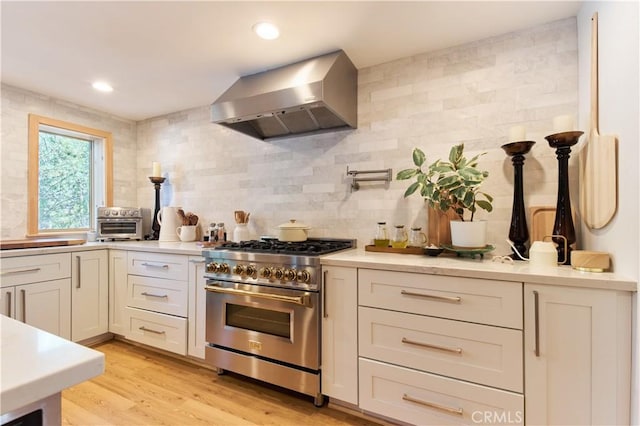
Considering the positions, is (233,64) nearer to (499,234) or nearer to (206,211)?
(206,211)

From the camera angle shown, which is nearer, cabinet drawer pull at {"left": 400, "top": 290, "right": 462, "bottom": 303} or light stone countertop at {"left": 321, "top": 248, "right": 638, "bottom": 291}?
light stone countertop at {"left": 321, "top": 248, "right": 638, "bottom": 291}

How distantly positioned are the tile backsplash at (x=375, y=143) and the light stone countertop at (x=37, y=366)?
1.92 metres

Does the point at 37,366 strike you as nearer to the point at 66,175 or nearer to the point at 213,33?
the point at 213,33

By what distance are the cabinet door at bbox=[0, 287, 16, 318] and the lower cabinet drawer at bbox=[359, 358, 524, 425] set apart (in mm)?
2443

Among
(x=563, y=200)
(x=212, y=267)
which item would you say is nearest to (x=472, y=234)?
(x=563, y=200)

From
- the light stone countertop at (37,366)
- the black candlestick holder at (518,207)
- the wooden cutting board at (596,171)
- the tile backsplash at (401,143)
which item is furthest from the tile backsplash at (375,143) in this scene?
the light stone countertop at (37,366)

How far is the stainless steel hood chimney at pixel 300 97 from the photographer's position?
6.18 ft

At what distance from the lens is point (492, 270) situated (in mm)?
1348

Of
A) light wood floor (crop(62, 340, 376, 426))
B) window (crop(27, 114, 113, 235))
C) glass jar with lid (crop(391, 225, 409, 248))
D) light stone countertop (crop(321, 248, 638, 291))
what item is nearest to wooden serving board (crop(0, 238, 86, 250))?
window (crop(27, 114, 113, 235))

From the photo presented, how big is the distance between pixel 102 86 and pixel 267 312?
97.1 inches

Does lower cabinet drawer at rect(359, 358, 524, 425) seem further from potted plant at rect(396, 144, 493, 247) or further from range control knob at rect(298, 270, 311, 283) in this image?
potted plant at rect(396, 144, 493, 247)

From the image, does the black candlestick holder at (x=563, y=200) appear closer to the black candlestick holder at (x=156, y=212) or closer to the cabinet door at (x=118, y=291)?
the cabinet door at (x=118, y=291)

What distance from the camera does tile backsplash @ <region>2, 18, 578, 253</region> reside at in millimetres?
1778

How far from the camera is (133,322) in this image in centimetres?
250
